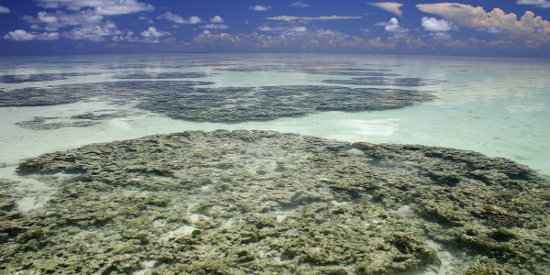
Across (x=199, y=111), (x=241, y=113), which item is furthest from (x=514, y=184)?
(x=199, y=111)

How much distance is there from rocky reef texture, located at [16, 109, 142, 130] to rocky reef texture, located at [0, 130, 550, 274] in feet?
12.0

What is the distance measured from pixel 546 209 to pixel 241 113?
8.85 meters

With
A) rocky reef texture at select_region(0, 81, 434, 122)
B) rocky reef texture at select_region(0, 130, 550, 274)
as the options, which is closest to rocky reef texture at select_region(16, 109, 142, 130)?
rocky reef texture at select_region(0, 81, 434, 122)

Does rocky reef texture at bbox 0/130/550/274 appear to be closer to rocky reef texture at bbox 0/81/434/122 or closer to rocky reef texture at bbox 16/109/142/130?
rocky reef texture at bbox 16/109/142/130

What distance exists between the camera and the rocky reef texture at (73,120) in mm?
10367

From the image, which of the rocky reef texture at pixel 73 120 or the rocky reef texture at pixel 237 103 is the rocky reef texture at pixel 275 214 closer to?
the rocky reef texture at pixel 73 120

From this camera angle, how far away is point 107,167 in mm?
6496

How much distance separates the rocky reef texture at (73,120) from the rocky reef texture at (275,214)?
12.0 feet

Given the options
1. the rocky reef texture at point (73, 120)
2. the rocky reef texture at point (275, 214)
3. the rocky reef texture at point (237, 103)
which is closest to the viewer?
the rocky reef texture at point (275, 214)

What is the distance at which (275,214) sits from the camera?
4816mm

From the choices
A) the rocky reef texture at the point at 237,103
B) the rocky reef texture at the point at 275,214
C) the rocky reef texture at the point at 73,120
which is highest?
the rocky reef texture at the point at 237,103

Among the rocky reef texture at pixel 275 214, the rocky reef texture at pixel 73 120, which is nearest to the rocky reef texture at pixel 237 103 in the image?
the rocky reef texture at pixel 73 120

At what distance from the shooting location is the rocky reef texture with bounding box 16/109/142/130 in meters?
10.4

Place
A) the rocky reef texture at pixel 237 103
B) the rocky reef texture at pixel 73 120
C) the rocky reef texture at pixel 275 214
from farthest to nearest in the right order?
the rocky reef texture at pixel 237 103
the rocky reef texture at pixel 73 120
the rocky reef texture at pixel 275 214
